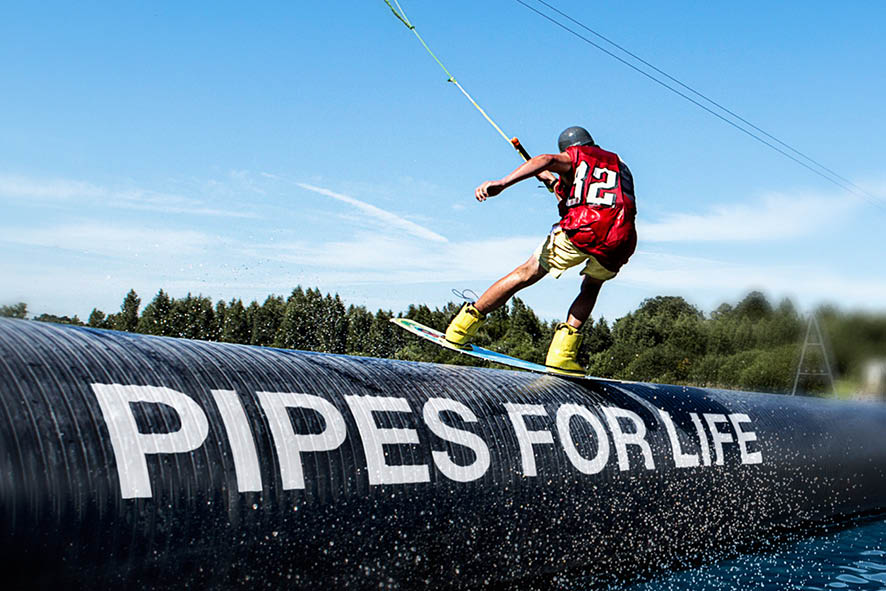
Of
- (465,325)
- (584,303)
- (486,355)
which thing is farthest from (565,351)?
(465,325)

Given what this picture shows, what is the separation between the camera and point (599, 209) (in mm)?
6348

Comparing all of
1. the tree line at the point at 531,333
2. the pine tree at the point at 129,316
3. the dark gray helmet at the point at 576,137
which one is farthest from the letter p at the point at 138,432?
the pine tree at the point at 129,316

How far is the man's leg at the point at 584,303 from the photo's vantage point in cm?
674

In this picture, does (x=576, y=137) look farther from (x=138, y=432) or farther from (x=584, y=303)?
(x=138, y=432)

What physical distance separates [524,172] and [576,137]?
1013 mm

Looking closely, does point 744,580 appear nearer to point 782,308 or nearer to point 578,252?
point 578,252

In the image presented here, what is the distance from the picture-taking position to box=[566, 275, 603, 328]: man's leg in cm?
674

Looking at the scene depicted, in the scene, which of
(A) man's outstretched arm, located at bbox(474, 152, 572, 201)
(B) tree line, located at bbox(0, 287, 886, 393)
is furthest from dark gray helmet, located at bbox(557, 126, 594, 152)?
(B) tree line, located at bbox(0, 287, 886, 393)

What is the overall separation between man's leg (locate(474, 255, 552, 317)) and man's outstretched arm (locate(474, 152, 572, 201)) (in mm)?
782

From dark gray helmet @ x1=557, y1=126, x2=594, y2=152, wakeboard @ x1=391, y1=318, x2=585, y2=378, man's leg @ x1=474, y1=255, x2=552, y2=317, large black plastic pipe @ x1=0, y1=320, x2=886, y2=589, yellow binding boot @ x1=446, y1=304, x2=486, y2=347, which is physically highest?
dark gray helmet @ x1=557, y1=126, x2=594, y2=152

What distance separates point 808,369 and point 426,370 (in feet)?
56.7

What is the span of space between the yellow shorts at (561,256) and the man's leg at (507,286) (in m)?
0.11

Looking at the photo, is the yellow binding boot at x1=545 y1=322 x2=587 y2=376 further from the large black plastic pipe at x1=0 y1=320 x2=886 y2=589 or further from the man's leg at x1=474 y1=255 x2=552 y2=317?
the man's leg at x1=474 y1=255 x2=552 y2=317

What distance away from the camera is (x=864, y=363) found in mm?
19000
